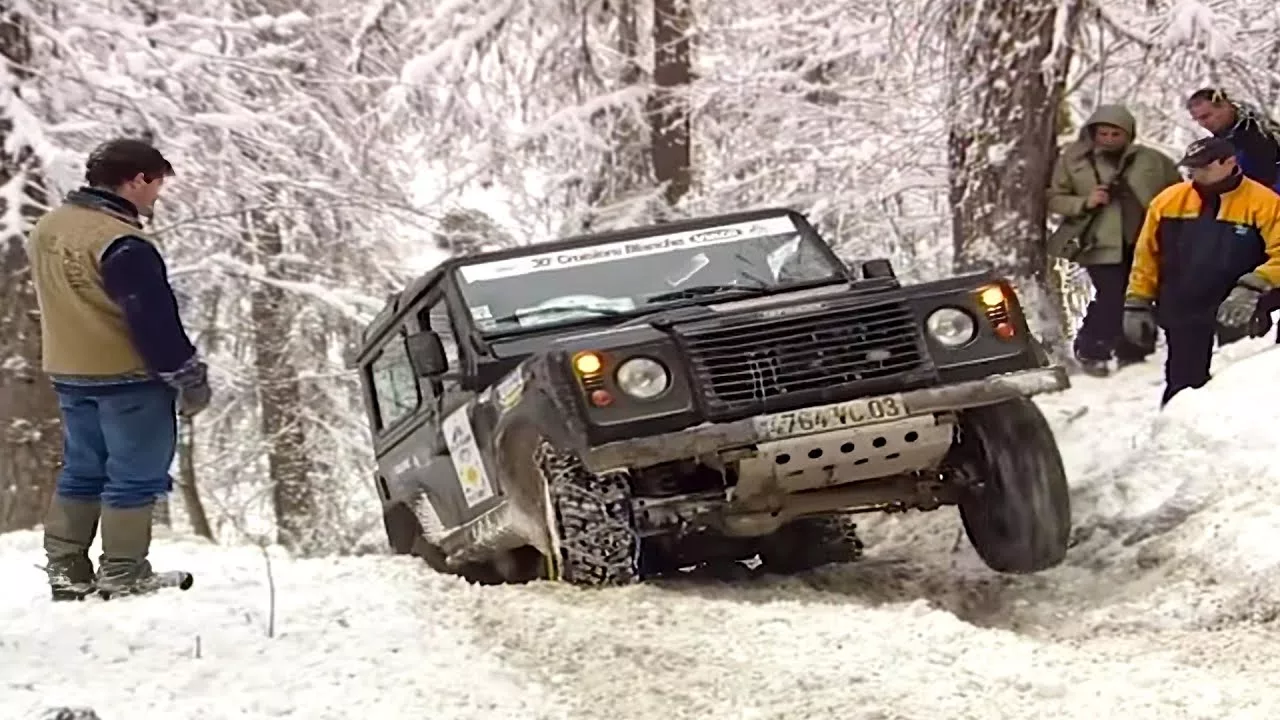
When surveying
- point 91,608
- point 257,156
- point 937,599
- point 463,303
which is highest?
point 257,156

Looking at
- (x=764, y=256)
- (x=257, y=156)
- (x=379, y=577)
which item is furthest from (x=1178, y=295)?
(x=257, y=156)

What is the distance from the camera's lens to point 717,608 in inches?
200

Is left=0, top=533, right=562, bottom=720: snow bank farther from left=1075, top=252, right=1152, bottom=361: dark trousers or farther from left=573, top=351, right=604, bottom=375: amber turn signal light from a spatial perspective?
left=1075, top=252, right=1152, bottom=361: dark trousers

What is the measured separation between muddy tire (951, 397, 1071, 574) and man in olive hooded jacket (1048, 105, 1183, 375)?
2923mm

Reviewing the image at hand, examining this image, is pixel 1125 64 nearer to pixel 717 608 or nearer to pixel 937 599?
pixel 937 599

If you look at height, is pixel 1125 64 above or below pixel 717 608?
above

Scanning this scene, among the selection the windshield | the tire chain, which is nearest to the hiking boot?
the windshield

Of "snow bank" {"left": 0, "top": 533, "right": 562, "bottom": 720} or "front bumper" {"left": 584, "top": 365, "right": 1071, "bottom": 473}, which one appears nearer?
"snow bank" {"left": 0, "top": 533, "right": 562, "bottom": 720}

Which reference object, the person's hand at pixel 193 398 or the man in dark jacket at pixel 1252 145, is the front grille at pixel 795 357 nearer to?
the person's hand at pixel 193 398

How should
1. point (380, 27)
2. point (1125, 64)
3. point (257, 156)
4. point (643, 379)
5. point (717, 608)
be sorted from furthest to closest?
1. point (380, 27)
2. point (257, 156)
3. point (1125, 64)
4. point (643, 379)
5. point (717, 608)

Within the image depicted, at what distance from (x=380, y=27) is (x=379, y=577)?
8.68 m

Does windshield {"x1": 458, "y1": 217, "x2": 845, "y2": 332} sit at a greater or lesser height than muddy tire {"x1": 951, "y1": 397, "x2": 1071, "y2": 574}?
greater

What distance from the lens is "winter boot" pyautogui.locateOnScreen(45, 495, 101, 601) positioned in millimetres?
5824

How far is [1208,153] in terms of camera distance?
720 centimetres
